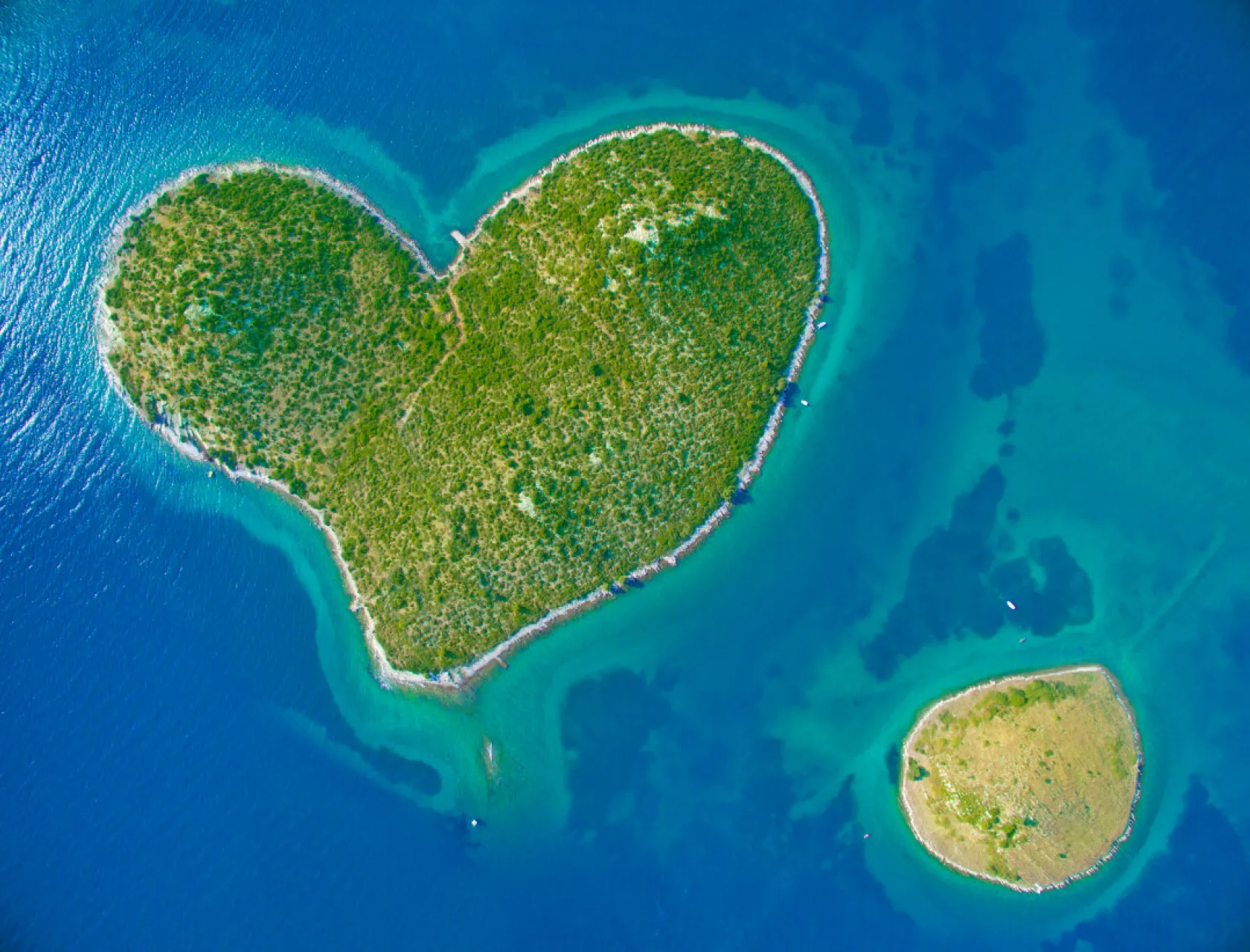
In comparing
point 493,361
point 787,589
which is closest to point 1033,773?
point 787,589

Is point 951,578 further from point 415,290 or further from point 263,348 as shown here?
point 263,348

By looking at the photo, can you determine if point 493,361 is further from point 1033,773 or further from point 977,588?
point 1033,773

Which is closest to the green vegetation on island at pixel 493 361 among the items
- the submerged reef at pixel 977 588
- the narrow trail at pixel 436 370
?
the narrow trail at pixel 436 370

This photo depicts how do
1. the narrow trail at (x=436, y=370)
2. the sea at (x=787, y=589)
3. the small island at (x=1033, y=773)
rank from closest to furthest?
the small island at (x=1033, y=773) < the sea at (x=787, y=589) < the narrow trail at (x=436, y=370)

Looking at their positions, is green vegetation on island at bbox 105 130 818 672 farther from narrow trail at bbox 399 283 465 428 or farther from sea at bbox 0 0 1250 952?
sea at bbox 0 0 1250 952

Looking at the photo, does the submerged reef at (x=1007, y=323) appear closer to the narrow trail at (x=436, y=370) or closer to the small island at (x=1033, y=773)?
the small island at (x=1033, y=773)

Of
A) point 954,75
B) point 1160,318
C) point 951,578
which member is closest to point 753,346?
point 951,578
